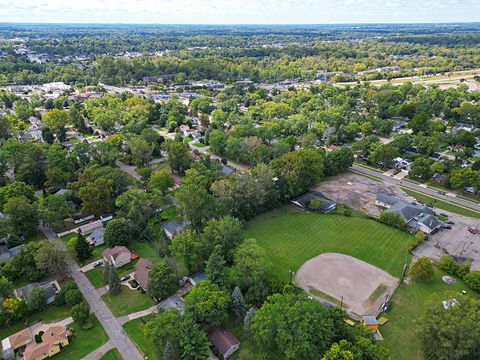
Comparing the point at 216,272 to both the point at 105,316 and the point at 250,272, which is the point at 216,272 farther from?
the point at 105,316

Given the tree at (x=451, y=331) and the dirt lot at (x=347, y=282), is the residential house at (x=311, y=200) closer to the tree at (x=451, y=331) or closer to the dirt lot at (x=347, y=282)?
the dirt lot at (x=347, y=282)

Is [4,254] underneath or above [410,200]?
above

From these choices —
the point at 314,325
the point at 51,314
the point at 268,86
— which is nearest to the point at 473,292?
the point at 314,325

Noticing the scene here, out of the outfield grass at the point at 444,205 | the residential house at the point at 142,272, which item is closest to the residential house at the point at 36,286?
the residential house at the point at 142,272

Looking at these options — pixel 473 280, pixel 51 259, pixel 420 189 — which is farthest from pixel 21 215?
pixel 420 189

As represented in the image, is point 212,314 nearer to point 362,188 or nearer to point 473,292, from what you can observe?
point 473,292

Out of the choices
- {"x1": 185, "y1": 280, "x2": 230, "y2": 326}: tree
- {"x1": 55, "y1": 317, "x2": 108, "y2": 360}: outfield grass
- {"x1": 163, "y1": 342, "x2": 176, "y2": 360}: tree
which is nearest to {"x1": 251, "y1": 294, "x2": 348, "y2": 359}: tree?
{"x1": 185, "y1": 280, "x2": 230, "y2": 326}: tree
